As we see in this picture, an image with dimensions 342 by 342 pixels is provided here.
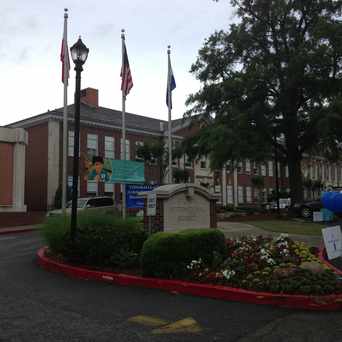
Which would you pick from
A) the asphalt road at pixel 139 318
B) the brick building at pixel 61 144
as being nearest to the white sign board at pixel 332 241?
the asphalt road at pixel 139 318

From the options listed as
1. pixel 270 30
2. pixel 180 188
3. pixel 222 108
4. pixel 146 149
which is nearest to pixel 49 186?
pixel 146 149

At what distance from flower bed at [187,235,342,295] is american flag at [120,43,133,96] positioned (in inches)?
416

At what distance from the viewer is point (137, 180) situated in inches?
724

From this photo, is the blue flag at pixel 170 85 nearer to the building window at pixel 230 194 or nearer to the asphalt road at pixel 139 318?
the asphalt road at pixel 139 318

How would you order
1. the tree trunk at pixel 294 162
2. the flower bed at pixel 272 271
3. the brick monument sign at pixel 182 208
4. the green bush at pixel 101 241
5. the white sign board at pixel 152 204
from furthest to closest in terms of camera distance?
the tree trunk at pixel 294 162
the brick monument sign at pixel 182 208
the white sign board at pixel 152 204
the green bush at pixel 101 241
the flower bed at pixel 272 271

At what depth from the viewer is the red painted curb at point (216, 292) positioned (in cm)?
720

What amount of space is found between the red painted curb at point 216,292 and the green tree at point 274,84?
19.6 metres

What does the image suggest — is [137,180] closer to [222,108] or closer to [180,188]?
[180,188]

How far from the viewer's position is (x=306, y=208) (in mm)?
30844

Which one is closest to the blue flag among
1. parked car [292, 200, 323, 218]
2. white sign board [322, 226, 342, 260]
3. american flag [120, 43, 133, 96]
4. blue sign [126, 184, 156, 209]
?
american flag [120, 43, 133, 96]

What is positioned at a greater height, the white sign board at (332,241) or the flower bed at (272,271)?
the white sign board at (332,241)

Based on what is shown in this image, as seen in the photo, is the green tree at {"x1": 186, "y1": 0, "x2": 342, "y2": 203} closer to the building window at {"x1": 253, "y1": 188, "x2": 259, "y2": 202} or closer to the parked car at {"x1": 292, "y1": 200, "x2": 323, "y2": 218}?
the parked car at {"x1": 292, "y1": 200, "x2": 323, "y2": 218}

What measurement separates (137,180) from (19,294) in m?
9.83

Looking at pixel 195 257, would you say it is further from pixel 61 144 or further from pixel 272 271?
pixel 61 144
